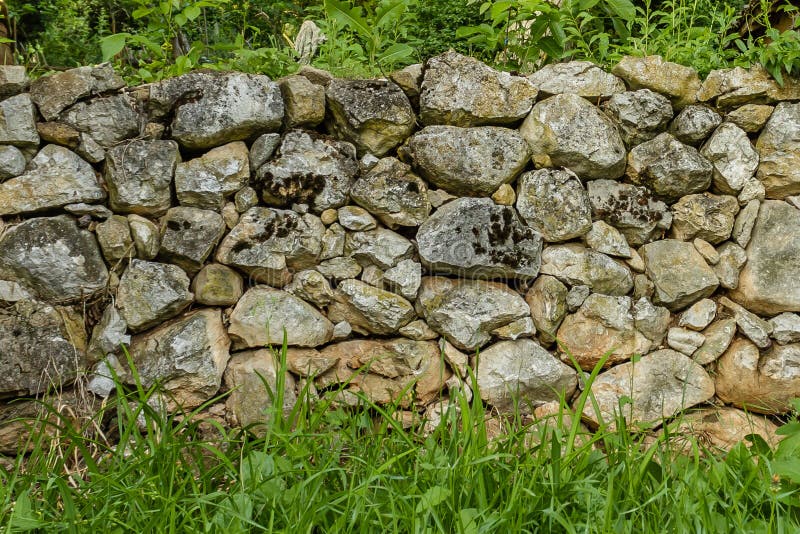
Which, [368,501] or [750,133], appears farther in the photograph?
[750,133]

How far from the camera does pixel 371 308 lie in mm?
2891

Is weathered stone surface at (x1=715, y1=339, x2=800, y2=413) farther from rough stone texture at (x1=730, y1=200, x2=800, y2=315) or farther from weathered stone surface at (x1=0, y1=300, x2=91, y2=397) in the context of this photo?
weathered stone surface at (x1=0, y1=300, x2=91, y2=397)

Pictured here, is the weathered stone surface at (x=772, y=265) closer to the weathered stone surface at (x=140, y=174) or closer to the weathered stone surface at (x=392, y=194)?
the weathered stone surface at (x=392, y=194)

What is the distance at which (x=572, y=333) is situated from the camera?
3.01 metres

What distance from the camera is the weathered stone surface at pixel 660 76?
120 inches

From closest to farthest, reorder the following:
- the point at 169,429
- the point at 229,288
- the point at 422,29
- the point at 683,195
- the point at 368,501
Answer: the point at 368,501, the point at 169,429, the point at 229,288, the point at 683,195, the point at 422,29

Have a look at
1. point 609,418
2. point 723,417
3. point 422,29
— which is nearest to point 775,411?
point 723,417

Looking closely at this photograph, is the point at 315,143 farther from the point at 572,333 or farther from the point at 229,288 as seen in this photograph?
the point at 572,333

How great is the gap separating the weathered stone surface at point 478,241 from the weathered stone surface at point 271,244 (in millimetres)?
468

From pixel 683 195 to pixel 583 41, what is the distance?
34.0 inches

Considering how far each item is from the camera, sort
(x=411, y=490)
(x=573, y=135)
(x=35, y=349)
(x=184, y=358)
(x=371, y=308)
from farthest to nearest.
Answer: (x=573, y=135) < (x=371, y=308) < (x=184, y=358) < (x=35, y=349) < (x=411, y=490)

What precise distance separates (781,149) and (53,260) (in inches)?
123

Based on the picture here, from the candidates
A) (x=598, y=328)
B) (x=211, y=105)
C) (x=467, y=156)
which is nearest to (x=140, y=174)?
(x=211, y=105)

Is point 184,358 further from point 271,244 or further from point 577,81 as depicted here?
point 577,81
